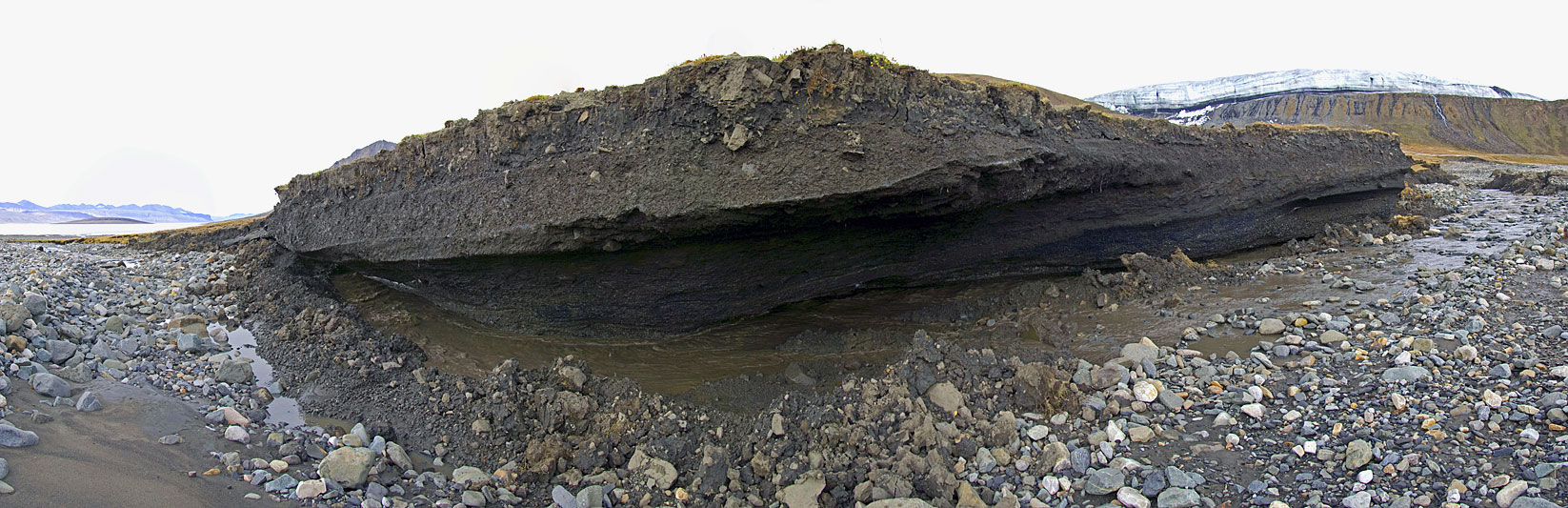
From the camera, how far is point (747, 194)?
5.30 m

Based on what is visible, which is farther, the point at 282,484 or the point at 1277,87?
the point at 1277,87

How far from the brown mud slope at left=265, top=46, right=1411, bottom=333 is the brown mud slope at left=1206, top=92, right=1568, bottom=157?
265 feet

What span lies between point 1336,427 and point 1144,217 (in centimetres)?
471

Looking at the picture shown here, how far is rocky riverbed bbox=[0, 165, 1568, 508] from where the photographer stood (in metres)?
3.66

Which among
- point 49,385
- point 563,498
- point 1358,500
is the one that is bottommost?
point 563,498

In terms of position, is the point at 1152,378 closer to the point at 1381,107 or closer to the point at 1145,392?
the point at 1145,392

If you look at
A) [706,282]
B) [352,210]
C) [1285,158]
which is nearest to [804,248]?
[706,282]

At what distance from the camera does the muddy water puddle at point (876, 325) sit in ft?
20.6

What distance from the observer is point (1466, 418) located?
3.74m

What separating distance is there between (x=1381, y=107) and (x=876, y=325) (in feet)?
342

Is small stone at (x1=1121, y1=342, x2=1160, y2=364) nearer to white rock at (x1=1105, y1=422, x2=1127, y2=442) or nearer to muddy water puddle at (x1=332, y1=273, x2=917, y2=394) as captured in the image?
white rock at (x1=1105, y1=422, x2=1127, y2=442)

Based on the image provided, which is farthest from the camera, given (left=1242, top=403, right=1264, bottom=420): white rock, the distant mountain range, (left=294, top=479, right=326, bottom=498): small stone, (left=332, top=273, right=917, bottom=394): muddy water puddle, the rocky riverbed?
the distant mountain range

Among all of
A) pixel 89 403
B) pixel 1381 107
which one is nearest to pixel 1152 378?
pixel 89 403

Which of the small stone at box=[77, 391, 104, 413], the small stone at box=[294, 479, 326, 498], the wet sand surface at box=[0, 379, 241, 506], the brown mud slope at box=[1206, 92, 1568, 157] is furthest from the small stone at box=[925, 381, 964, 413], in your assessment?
the brown mud slope at box=[1206, 92, 1568, 157]
